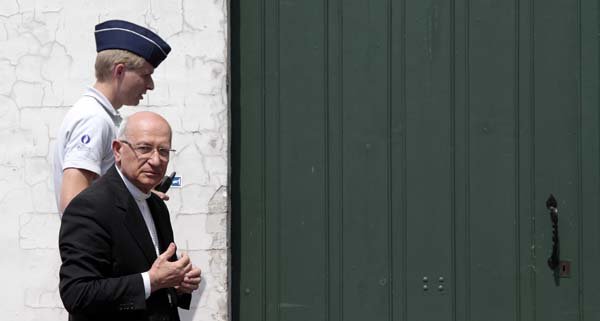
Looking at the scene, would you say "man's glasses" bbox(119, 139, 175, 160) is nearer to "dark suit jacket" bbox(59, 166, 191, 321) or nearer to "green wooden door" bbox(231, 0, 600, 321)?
"dark suit jacket" bbox(59, 166, 191, 321)

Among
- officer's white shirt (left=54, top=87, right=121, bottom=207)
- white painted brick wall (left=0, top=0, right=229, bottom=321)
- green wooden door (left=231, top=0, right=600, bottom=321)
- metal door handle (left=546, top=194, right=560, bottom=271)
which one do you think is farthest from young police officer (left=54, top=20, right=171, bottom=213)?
metal door handle (left=546, top=194, right=560, bottom=271)

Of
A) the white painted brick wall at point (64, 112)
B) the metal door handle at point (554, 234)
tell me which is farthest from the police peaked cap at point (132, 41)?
the metal door handle at point (554, 234)

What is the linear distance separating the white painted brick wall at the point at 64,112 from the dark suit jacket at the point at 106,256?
5.41ft

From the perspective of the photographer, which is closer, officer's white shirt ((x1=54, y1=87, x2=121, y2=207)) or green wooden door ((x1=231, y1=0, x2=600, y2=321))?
officer's white shirt ((x1=54, y1=87, x2=121, y2=207))

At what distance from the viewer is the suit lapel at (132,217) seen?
11.9 feet

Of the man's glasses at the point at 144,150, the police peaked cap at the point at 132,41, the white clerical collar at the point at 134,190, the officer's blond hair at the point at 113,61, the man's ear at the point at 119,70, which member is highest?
the police peaked cap at the point at 132,41

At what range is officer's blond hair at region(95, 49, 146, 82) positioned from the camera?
159 inches

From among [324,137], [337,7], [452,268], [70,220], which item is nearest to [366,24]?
[337,7]

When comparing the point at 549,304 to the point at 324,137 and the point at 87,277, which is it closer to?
the point at 324,137

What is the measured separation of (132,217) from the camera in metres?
3.65

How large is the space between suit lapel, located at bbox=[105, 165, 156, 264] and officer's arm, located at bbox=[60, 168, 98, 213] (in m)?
0.23

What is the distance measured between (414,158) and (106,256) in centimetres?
226

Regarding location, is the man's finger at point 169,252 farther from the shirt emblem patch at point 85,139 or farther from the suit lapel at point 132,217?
the shirt emblem patch at point 85,139

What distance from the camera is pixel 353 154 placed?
5.50m
